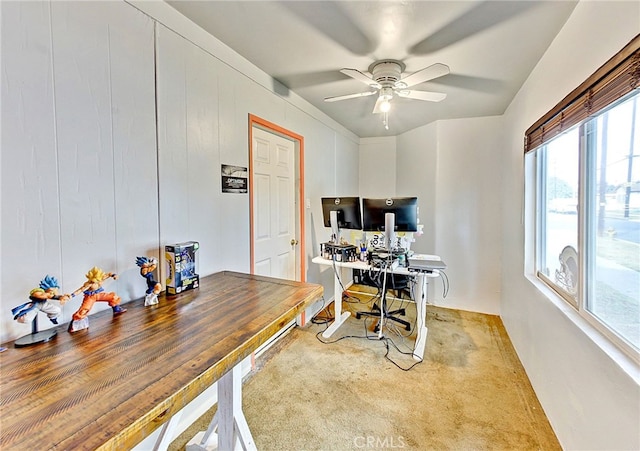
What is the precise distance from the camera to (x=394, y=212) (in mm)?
2807

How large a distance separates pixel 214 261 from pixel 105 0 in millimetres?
1489

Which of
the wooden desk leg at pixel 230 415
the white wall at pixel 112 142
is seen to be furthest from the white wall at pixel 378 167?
the wooden desk leg at pixel 230 415

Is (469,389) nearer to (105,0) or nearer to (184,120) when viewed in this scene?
(184,120)

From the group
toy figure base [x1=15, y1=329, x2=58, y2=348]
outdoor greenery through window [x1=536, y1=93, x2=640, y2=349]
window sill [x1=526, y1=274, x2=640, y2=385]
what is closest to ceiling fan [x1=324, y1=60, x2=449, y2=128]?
outdoor greenery through window [x1=536, y1=93, x2=640, y2=349]

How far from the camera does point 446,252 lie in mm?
3828

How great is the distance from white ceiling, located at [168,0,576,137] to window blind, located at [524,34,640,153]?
1.72ft

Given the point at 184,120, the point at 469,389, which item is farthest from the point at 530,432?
the point at 184,120

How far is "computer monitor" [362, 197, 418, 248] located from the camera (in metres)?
2.76

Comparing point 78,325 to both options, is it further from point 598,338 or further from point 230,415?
point 598,338

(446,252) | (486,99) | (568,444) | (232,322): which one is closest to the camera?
(232,322)

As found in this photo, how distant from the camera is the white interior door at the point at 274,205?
2.63 meters

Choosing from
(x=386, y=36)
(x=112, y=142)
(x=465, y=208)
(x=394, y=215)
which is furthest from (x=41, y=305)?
(x=465, y=208)

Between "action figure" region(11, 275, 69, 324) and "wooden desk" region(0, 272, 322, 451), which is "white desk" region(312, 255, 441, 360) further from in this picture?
"action figure" region(11, 275, 69, 324)

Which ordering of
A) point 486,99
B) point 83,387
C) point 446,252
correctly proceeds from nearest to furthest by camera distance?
point 83,387 < point 486,99 < point 446,252
